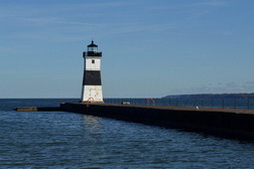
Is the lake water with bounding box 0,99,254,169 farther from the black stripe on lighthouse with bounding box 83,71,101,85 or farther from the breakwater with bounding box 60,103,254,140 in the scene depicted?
the black stripe on lighthouse with bounding box 83,71,101,85

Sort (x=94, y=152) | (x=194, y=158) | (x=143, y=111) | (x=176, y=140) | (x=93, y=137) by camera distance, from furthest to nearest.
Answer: (x=143, y=111) < (x=93, y=137) < (x=176, y=140) < (x=94, y=152) < (x=194, y=158)

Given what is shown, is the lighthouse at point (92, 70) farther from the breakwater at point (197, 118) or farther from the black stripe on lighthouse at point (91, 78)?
the breakwater at point (197, 118)

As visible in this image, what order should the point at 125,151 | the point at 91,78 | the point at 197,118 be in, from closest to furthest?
1. the point at 125,151
2. the point at 197,118
3. the point at 91,78

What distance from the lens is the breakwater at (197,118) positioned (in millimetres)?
34047

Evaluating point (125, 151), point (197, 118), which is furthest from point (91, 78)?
point (125, 151)

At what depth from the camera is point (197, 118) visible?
4203cm

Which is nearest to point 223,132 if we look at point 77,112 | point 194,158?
point 194,158

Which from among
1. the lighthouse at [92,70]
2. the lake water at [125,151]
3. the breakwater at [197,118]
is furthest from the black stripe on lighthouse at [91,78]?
the lake water at [125,151]

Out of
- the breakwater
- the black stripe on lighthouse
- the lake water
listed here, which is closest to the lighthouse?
the black stripe on lighthouse

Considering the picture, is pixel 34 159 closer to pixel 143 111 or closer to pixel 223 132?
pixel 223 132

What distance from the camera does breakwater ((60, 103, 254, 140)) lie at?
34047mm

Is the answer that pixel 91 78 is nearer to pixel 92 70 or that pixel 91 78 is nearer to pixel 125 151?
pixel 92 70

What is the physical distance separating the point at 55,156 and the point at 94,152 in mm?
2568

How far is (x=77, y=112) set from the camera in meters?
80.8
